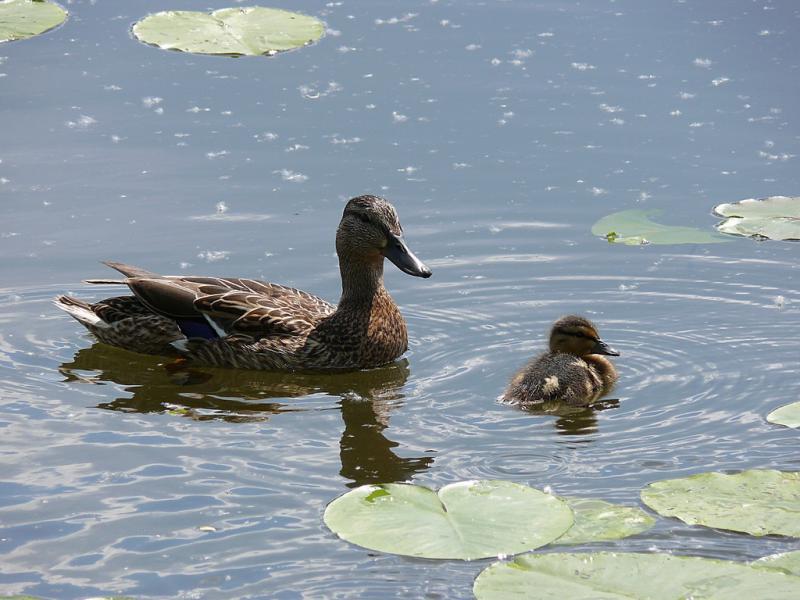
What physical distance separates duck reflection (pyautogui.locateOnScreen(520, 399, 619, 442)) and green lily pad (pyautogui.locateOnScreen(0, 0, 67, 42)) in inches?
301

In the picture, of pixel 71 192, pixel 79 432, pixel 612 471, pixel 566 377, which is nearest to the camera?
pixel 612 471

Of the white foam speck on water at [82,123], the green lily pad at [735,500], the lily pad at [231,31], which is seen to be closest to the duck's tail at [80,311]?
the white foam speck on water at [82,123]

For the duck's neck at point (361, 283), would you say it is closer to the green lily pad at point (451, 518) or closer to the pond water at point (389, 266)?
the pond water at point (389, 266)

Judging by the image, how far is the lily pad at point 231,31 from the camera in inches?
519

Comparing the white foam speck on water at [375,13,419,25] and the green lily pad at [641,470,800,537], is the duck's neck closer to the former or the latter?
the green lily pad at [641,470,800,537]

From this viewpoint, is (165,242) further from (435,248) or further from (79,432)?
(79,432)

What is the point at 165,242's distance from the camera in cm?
1002

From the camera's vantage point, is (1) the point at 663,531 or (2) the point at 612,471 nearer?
(1) the point at 663,531

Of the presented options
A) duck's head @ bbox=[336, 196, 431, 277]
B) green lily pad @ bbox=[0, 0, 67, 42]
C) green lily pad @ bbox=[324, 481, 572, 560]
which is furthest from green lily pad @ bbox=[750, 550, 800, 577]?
green lily pad @ bbox=[0, 0, 67, 42]

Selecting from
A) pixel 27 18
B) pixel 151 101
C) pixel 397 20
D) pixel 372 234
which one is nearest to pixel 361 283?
pixel 372 234

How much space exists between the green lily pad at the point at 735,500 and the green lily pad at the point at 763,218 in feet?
11.3

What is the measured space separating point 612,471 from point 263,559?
1867mm

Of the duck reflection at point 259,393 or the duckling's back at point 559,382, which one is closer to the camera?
A: the duck reflection at point 259,393

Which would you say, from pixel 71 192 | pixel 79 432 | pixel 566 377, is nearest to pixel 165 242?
pixel 71 192
